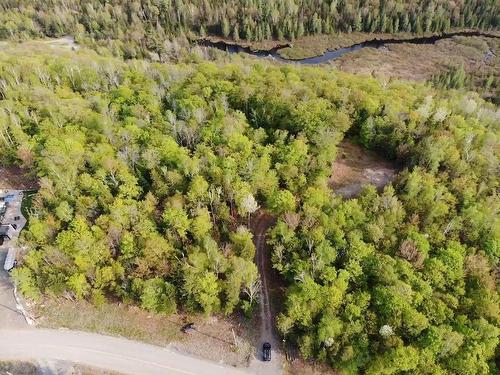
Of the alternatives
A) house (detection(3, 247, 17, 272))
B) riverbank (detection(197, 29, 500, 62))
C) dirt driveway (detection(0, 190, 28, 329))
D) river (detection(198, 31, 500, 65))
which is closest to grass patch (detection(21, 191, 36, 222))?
dirt driveway (detection(0, 190, 28, 329))

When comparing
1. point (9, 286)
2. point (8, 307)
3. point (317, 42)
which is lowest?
point (8, 307)

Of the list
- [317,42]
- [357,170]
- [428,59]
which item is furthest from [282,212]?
[428,59]

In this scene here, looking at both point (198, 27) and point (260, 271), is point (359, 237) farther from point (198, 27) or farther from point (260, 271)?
point (198, 27)

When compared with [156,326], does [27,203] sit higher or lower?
higher

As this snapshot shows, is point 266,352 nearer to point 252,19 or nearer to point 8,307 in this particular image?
point 8,307

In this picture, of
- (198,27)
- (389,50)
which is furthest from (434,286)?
(198,27)

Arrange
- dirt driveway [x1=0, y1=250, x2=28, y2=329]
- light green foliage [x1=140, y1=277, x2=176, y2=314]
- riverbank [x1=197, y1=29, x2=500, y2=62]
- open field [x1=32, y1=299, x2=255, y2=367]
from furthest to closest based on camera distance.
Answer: riverbank [x1=197, y1=29, x2=500, y2=62]
dirt driveway [x1=0, y1=250, x2=28, y2=329]
light green foliage [x1=140, y1=277, x2=176, y2=314]
open field [x1=32, y1=299, x2=255, y2=367]

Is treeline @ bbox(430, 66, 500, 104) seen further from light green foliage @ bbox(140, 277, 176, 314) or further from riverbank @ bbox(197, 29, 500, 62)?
light green foliage @ bbox(140, 277, 176, 314)
